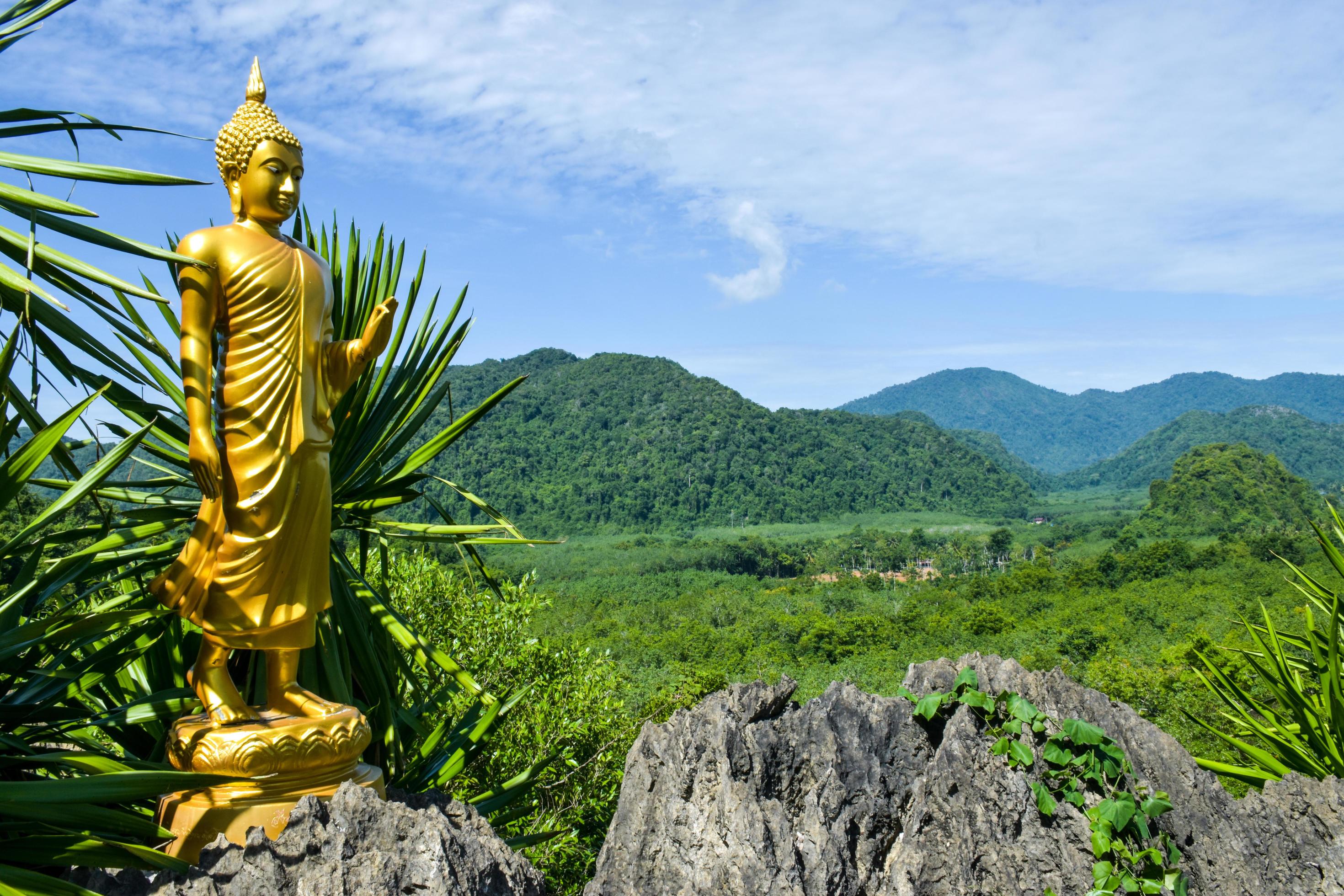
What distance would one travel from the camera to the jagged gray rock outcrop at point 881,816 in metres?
3.24

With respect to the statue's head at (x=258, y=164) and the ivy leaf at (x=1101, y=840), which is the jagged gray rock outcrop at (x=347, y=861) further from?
the ivy leaf at (x=1101, y=840)

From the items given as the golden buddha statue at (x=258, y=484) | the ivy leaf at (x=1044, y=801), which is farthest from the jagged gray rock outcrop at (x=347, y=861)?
Result: the ivy leaf at (x=1044, y=801)

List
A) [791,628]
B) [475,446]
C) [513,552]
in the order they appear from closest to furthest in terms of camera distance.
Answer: [791,628]
[513,552]
[475,446]

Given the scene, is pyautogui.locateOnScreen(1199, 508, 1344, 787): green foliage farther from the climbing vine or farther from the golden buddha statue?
the golden buddha statue

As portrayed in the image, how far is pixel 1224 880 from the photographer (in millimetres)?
3430

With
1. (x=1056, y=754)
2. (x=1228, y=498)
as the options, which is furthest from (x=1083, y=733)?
(x=1228, y=498)

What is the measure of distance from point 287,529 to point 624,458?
78.9 metres

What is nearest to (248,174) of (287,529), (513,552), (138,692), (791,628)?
(287,529)

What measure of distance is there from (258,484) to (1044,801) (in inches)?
116

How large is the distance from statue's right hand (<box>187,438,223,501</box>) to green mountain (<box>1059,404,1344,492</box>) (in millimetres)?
111992

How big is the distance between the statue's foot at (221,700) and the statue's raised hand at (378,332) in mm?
1041

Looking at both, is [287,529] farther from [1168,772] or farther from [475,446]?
[475,446]

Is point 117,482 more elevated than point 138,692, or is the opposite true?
point 117,482

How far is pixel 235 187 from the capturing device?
9.50ft
